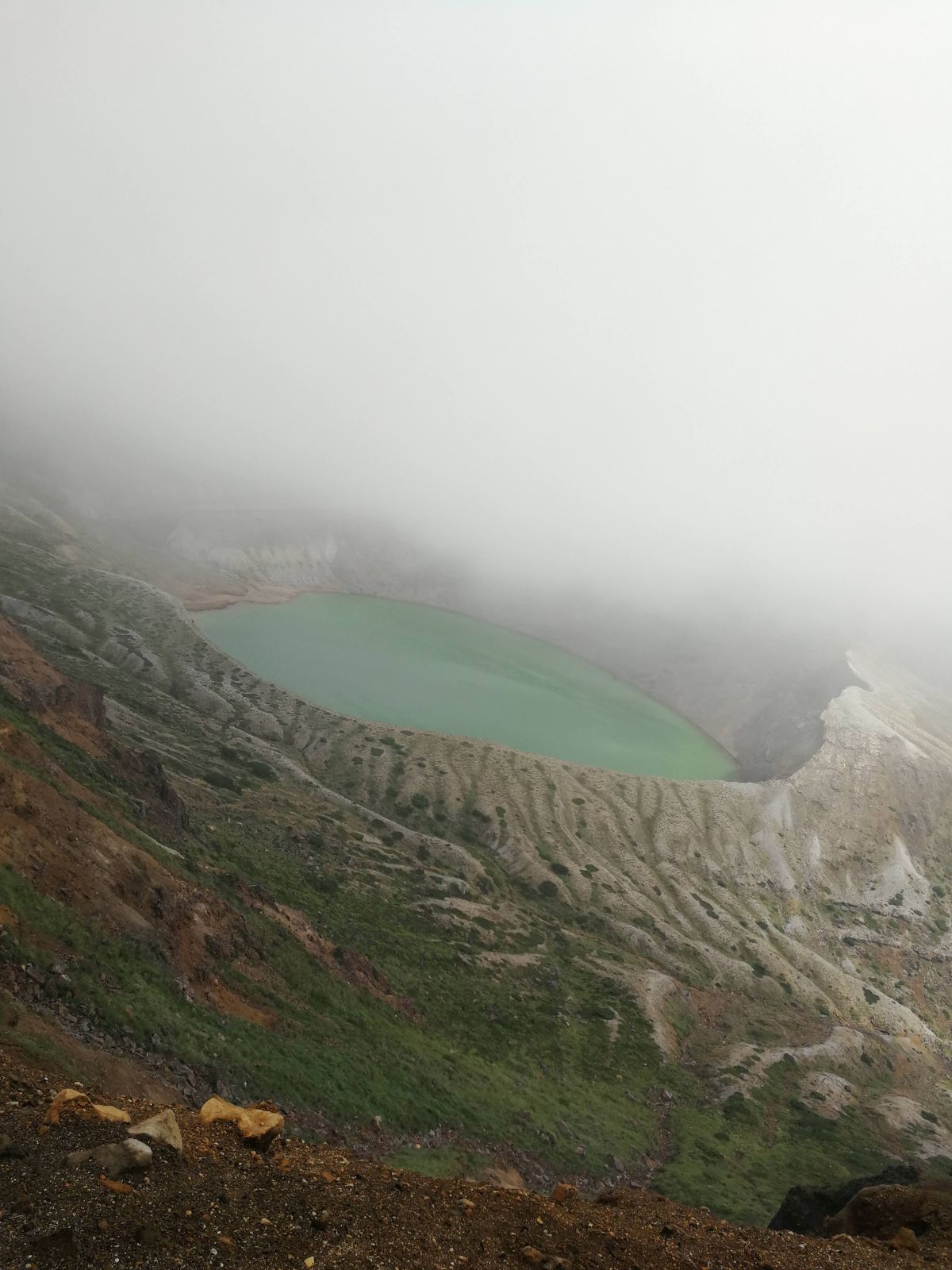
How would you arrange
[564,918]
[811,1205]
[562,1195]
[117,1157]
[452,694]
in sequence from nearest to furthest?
[117,1157]
[562,1195]
[811,1205]
[564,918]
[452,694]

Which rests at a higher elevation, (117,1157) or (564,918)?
(117,1157)

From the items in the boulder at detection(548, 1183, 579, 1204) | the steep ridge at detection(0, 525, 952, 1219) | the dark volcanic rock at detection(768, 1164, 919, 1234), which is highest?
the boulder at detection(548, 1183, 579, 1204)

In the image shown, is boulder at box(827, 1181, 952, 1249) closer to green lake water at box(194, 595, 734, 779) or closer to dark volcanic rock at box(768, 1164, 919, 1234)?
dark volcanic rock at box(768, 1164, 919, 1234)

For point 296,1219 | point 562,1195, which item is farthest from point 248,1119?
point 562,1195

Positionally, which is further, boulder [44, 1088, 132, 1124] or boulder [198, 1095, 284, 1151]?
boulder [198, 1095, 284, 1151]

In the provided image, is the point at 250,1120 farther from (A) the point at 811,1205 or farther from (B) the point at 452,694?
(B) the point at 452,694

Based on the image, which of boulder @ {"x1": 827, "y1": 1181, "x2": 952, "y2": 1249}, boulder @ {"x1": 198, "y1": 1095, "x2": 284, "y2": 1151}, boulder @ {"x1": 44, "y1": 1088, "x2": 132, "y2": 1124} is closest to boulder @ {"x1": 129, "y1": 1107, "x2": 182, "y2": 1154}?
boulder @ {"x1": 44, "y1": 1088, "x2": 132, "y2": 1124}
